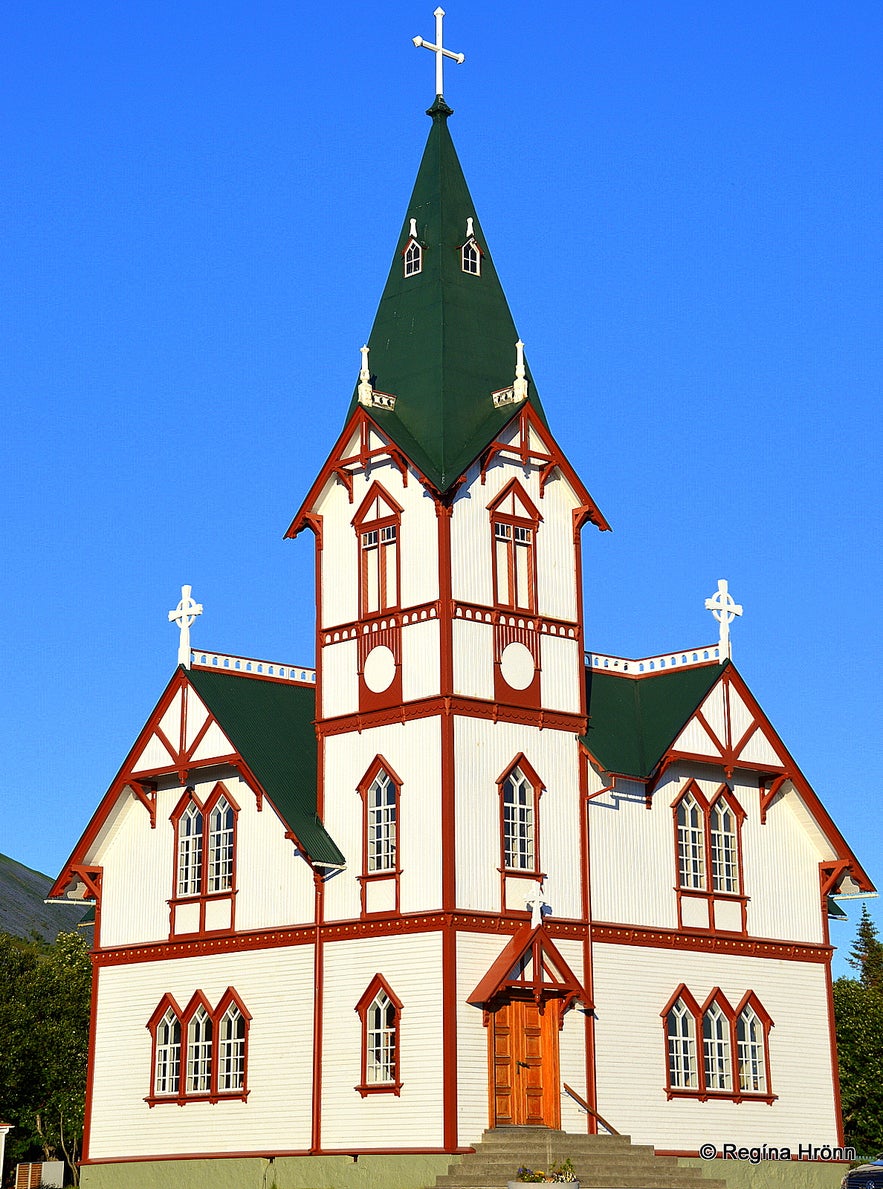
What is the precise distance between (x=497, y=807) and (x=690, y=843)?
5.70 m

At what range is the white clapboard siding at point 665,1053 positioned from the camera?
39.6 m

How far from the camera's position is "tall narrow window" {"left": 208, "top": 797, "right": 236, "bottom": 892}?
4212 centimetres

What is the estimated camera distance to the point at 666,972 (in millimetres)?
41094

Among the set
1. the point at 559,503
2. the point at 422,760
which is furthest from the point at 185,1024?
the point at 559,503

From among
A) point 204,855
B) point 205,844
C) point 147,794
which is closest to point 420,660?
point 205,844

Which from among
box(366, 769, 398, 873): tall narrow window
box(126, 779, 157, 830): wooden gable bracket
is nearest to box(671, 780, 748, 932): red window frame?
box(366, 769, 398, 873): tall narrow window

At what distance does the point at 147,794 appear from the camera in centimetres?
4434

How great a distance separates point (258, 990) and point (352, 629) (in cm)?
793

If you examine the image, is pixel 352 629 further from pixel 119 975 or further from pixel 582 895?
pixel 119 975

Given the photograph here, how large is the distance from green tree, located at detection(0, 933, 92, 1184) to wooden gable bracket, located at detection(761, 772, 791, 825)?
908 inches

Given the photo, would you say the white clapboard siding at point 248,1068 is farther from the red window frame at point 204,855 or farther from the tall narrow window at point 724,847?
the tall narrow window at point 724,847

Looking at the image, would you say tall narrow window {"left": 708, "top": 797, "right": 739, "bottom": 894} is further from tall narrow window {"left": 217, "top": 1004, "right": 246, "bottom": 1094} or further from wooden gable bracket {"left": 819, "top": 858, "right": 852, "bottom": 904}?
tall narrow window {"left": 217, "top": 1004, "right": 246, "bottom": 1094}

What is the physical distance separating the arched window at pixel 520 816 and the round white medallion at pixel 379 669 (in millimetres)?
3166

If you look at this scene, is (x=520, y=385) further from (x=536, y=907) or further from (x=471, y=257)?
(x=536, y=907)
